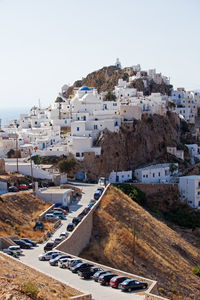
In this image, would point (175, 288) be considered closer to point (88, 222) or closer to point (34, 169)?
point (88, 222)

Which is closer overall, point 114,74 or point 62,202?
point 62,202

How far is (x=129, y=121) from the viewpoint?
56.8m

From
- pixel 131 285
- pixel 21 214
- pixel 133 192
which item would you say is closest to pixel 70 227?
pixel 21 214

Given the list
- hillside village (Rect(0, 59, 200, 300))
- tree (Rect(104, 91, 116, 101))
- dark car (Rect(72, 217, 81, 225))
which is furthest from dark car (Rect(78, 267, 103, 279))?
tree (Rect(104, 91, 116, 101))

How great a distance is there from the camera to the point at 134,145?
55938 millimetres

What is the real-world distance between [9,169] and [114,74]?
1871 inches

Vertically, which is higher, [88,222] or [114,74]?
[114,74]

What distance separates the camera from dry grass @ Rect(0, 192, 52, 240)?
28.4 metres

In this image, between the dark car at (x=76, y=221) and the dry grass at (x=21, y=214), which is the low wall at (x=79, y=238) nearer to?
the dark car at (x=76, y=221)

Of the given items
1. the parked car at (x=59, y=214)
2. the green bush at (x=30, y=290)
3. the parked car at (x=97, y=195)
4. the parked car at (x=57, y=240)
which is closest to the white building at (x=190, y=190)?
the parked car at (x=97, y=195)

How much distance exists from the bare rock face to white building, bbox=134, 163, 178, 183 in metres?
2.68

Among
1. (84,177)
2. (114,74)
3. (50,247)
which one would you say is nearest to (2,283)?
(50,247)

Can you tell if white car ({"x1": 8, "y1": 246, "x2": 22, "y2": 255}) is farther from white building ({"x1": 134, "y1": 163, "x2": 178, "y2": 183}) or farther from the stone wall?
white building ({"x1": 134, "y1": 163, "x2": 178, "y2": 183})

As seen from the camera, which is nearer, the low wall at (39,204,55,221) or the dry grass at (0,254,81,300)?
the dry grass at (0,254,81,300)
